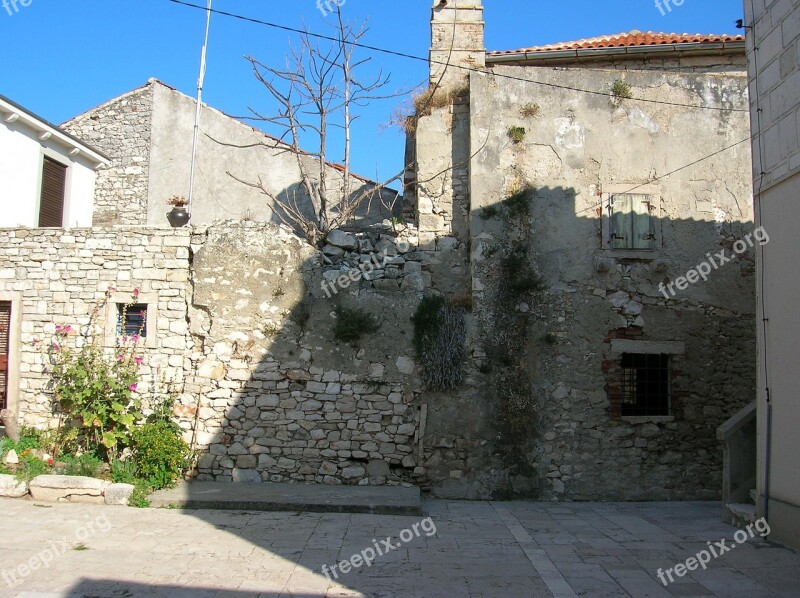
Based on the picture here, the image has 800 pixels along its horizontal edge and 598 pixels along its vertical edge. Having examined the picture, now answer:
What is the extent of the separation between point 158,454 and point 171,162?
8305 mm

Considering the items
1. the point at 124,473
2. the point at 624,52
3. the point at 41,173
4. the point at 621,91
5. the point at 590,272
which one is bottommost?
the point at 124,473

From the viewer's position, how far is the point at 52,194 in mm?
11758

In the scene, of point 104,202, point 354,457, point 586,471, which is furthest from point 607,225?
point 104,202

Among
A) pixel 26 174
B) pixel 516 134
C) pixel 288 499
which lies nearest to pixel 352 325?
pixel 288 499

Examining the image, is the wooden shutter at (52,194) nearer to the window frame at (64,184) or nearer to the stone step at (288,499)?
the window frame at (64,184)

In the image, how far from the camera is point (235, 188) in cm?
1444

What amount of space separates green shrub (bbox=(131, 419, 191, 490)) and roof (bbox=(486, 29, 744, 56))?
8.19 metres

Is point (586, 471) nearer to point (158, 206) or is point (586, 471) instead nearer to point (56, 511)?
point (56, 511)

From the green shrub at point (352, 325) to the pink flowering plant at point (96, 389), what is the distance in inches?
115

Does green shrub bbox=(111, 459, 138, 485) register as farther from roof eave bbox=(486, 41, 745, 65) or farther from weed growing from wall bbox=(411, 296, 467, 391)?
roof eave bbox=(486, 41, 745, 65)

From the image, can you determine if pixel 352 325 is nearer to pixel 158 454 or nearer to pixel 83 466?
pixel 158 454

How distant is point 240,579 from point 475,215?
6033 millimetres

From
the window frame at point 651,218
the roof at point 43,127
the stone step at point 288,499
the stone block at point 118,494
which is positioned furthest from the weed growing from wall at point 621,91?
the roof at point 43,127

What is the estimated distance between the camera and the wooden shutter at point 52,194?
11477 mm
